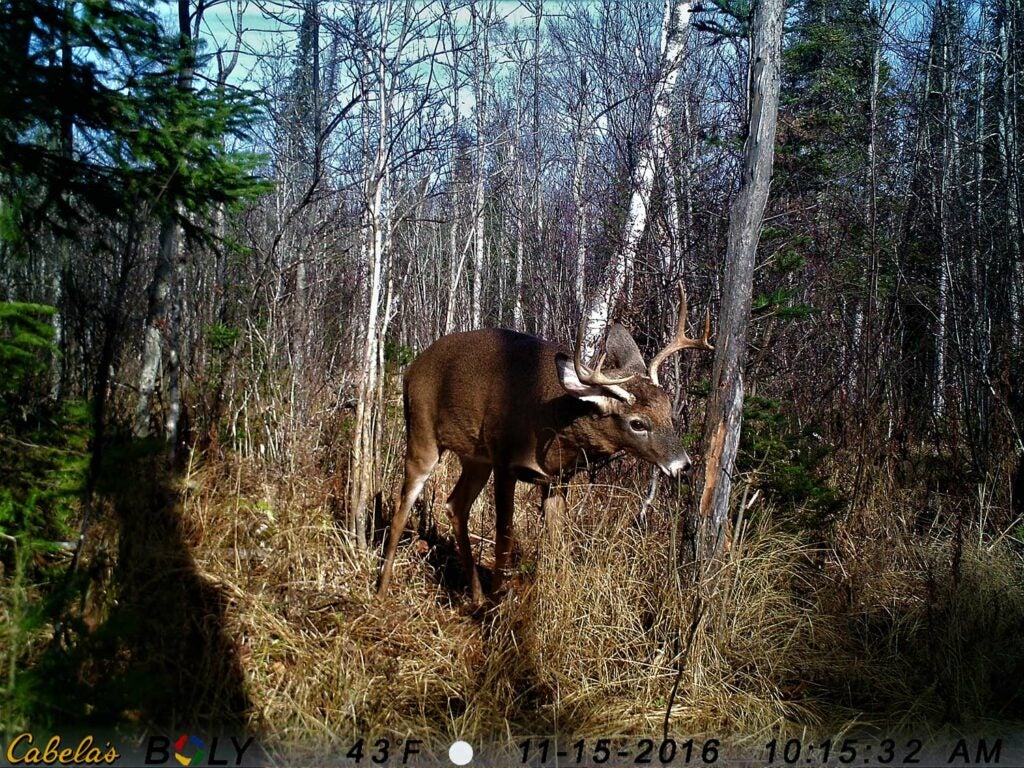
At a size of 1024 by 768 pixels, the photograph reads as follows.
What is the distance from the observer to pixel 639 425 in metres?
5.51

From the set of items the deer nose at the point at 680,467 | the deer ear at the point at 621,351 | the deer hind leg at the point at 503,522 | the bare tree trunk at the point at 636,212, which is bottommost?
the deer hind leg at the point at 503,522

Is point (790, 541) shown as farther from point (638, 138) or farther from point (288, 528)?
point (638, 138)

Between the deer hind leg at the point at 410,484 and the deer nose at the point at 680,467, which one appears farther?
the deer hind leg at the point at 410,484

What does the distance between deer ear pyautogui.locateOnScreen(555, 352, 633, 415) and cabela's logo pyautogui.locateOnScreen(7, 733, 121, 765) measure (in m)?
3.27

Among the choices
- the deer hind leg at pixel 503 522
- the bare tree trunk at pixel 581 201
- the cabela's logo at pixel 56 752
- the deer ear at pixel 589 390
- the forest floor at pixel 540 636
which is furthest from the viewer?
the bare tree trunk at pixel 581 201

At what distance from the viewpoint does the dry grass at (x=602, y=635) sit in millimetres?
4328

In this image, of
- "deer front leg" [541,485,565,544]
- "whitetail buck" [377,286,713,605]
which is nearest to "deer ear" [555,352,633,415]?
"whitetail buck" [377,286,713,605]

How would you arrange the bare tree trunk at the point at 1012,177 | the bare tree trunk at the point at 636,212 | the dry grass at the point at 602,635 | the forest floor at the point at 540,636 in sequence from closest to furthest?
the forest floor at the point at 540,636, the dry grass at the point at 602,635, the bare tree trunk at the point at 1012,177, the bare tree trunk at the point at 636,212

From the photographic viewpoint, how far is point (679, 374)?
7.43m

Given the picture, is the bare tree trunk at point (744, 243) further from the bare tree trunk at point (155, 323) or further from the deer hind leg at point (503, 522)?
the bare tree trunk at point (155, 323)

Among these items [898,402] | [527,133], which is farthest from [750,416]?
[527,133]

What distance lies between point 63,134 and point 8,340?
1.42 m

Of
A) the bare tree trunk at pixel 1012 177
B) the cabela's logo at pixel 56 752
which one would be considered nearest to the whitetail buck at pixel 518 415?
the cabela's logo at pixel 56 752

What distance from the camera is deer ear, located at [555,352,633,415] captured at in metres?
5.48
